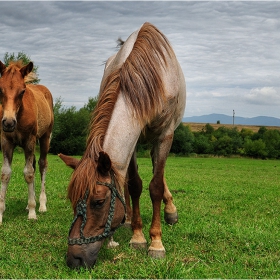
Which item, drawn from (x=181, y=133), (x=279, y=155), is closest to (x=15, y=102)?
(x=181, y=133)

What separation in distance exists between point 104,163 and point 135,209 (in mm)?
1692

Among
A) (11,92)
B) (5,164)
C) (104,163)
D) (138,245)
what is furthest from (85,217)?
(5,164)

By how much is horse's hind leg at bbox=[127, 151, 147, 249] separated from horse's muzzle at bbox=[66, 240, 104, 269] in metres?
1.10

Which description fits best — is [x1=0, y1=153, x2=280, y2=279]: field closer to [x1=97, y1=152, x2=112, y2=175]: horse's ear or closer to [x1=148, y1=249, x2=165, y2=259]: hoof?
[x1=148, y1=249, x2=165, y2=259]: hoof

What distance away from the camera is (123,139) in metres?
4.00

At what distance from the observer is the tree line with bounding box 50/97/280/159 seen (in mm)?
57406

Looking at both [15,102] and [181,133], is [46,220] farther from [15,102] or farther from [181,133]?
[181,133]

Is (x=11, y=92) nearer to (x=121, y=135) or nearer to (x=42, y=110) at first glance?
(x=42, y=110)

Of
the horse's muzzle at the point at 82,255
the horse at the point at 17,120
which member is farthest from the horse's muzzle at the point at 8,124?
the horse's muzzle at the point at 82,255

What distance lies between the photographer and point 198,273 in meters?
3.67

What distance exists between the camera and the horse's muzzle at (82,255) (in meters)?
3.64

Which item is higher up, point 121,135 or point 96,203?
point 121,135

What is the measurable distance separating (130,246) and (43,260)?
115 cm

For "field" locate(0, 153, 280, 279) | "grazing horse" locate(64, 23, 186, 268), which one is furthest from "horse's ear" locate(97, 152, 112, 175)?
"field" locate(0, 153, 280, 279)
